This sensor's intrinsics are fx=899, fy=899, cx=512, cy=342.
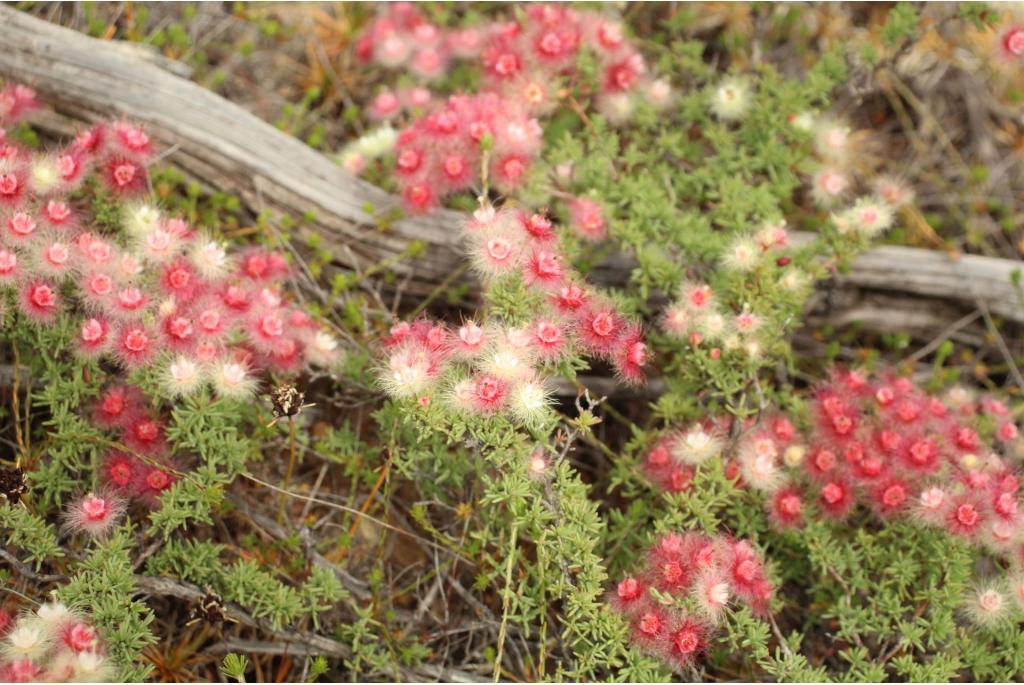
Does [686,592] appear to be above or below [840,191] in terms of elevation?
below

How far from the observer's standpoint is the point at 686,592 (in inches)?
113

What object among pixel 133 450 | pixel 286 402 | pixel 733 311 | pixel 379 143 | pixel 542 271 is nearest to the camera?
pixel 286 402

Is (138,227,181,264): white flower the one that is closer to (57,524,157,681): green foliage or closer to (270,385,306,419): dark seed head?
(270,385,306,419): dark seed head

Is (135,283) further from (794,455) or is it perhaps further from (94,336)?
(794,455)

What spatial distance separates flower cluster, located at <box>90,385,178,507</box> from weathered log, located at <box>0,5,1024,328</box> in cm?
119

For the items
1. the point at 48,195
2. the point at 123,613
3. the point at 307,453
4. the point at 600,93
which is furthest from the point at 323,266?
the point at 123,613

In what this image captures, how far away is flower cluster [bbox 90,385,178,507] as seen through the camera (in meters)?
3.13

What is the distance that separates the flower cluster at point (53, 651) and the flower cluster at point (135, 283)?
794 mm

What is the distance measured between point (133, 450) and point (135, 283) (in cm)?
Answer: 61

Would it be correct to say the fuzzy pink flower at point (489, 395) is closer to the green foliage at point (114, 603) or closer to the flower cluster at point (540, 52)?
the green foliage at point (114, 603)

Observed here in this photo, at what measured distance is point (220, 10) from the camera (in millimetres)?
4844

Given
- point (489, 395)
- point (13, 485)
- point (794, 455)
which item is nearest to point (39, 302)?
point (13, 485)

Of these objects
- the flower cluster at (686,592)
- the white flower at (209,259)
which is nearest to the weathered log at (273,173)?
the white flower at (209,259)

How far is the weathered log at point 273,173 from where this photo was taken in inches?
155
